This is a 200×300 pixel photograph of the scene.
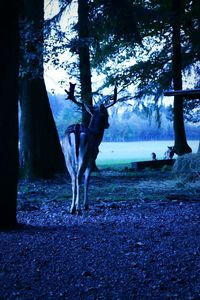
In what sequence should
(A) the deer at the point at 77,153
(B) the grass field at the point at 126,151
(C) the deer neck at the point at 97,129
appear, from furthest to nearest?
(B) the grass field at the point at 126,151 → (C) the deer neck at the point at 97,129 → (A) the deer at the point at 77,153

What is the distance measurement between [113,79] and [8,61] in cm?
1380

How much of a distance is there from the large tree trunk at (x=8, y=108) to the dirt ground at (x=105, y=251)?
0.50 m

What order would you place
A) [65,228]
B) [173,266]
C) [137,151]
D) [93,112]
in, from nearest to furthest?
[173,266]
[65,228]
[93,112]
[137,151]

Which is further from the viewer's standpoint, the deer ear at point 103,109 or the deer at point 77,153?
the deer ear at point 103,109

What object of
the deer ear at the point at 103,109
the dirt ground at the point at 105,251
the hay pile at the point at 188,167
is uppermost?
the deer ear at the point at 103,109

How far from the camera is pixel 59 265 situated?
13.2ft

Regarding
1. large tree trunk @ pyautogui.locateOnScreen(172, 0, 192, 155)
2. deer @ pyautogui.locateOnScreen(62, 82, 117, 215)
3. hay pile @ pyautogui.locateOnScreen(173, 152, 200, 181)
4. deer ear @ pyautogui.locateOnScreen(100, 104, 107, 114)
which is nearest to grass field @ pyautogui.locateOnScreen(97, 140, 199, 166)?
large tree trunk @ pyautogui.locateOnScreen(172, 0, 192, 155)

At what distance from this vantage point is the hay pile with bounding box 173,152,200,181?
9.81 meters

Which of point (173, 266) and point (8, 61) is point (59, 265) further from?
point (8, 61)

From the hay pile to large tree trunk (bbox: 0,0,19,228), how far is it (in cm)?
560

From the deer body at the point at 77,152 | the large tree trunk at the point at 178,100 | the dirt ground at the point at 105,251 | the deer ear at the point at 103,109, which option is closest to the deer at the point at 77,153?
the deer body at the point at 77,152

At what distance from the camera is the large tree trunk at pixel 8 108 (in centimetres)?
520

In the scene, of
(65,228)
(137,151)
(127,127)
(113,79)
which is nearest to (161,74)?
(113,79)

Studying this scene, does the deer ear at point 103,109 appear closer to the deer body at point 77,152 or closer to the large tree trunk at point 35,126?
the deer body at point 77,152
